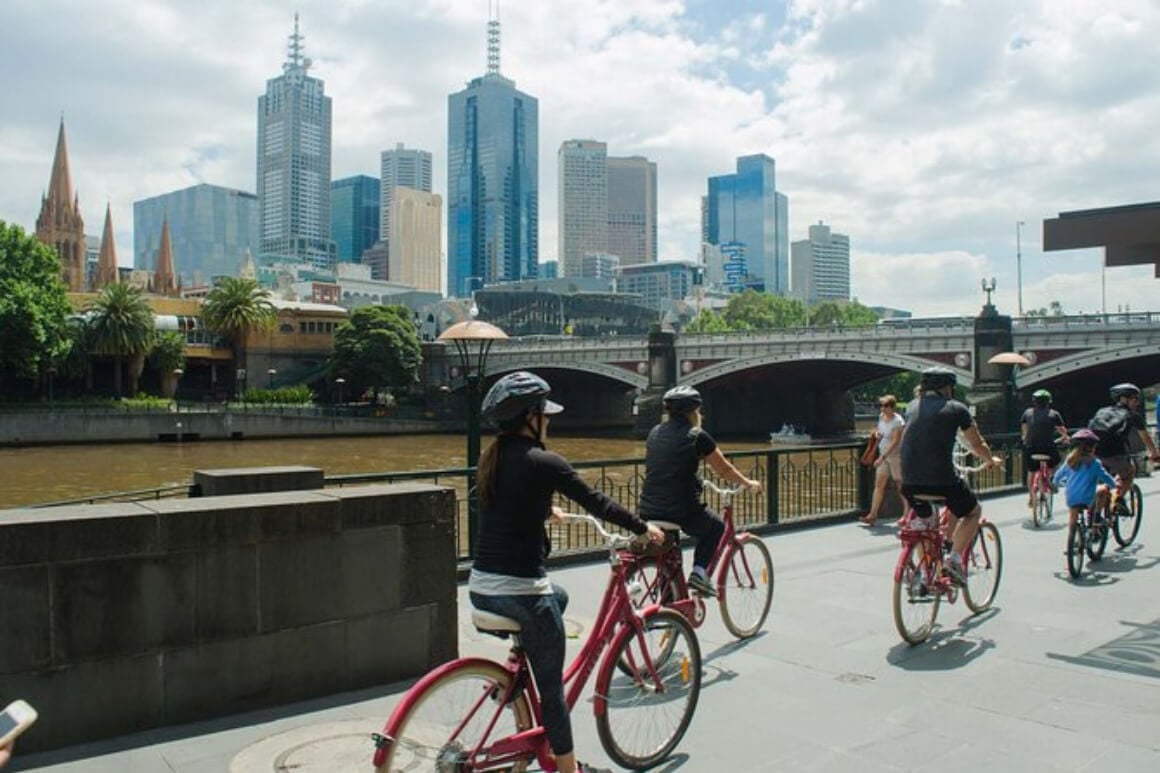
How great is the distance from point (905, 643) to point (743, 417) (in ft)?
192

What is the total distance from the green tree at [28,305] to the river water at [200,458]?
598 centimetres

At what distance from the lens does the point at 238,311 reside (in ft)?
228

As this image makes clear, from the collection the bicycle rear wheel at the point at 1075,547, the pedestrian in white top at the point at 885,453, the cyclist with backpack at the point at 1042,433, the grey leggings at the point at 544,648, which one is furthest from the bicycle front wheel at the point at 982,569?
the cyclist with backpack at the point at 1042,433

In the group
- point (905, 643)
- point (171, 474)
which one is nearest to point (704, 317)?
point (171, 474)

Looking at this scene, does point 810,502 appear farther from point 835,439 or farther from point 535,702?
point 835,439

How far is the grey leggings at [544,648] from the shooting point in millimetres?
3756

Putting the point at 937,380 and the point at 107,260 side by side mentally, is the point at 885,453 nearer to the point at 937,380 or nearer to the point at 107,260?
the point at 937,380

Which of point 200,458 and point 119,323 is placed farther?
point 119,323

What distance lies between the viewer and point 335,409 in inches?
2371

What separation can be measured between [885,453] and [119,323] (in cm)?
5903

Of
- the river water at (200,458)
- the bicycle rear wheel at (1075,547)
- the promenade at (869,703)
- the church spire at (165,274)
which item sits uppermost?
the church spire at (165,274)

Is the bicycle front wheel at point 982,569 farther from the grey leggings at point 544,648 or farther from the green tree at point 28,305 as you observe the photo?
the green tree at point 28,305

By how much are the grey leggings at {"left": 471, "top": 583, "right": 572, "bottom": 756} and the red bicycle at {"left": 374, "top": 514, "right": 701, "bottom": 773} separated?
4cm

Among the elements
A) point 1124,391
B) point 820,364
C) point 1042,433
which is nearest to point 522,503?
point 1124,391
